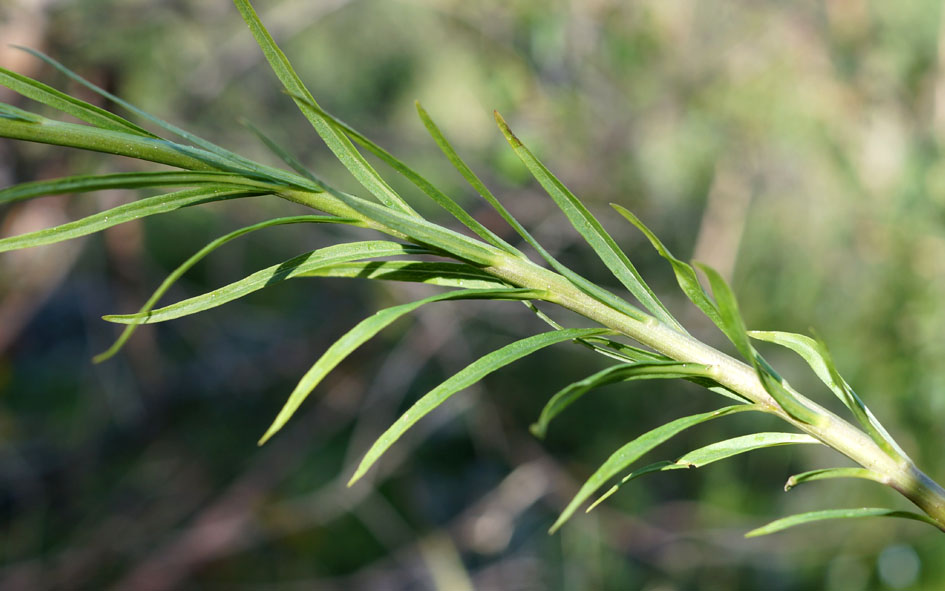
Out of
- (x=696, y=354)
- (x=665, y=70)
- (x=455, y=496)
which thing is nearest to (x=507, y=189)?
(x=665, y=70)

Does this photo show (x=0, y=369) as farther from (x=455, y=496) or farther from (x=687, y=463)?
(x=687, y=463)

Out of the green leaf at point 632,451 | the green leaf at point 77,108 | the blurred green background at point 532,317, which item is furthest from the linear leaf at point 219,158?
the blurred green background at point 532,317

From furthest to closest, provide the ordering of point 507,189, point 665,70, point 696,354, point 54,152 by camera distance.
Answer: point 665,70
point 507,189
point 54,152
point 696,354

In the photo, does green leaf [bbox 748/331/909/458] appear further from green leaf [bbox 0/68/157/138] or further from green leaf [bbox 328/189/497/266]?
green leaf [bbox 0/68/157/138]

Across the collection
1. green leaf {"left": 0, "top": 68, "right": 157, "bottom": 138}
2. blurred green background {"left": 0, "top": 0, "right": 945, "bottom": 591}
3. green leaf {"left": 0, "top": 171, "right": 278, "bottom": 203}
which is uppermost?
green leaf {"left": 0, "top": 68, "right": 157, "bottom": 138}

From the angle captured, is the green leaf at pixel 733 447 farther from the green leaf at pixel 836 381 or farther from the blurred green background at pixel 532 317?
the blurred green background at pixel 532 317

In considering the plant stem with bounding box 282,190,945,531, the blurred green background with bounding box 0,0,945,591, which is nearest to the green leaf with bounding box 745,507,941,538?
the plant stem with bounding box 282,190,945,531
